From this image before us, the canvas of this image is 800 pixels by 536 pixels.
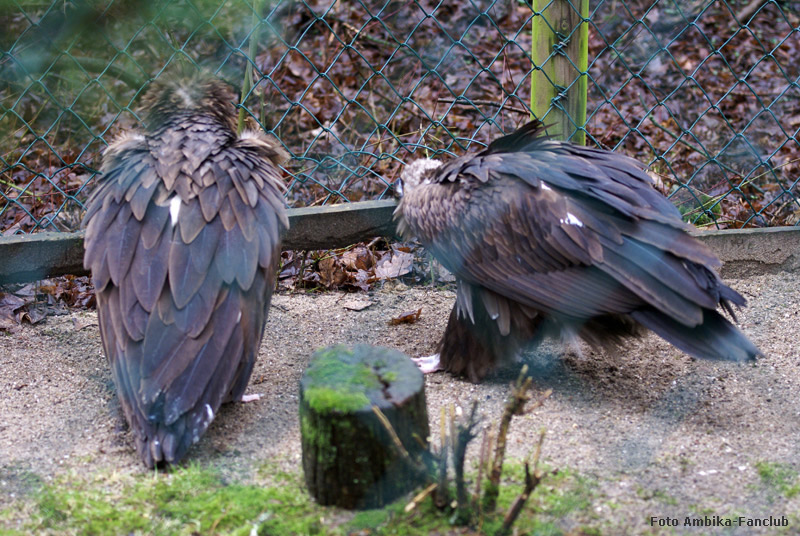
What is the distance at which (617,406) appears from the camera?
10.1ft

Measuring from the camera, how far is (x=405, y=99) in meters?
4.23

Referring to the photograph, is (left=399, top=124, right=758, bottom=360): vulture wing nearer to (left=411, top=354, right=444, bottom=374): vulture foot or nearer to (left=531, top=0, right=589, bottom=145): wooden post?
(left=411, top=354, right=444, bottom=374): vulture foot

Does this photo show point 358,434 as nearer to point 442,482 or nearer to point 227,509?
point 442,482

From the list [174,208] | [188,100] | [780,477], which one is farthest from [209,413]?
[780,477]

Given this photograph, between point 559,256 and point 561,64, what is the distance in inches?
52.8

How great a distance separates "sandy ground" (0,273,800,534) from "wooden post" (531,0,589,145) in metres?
1.02

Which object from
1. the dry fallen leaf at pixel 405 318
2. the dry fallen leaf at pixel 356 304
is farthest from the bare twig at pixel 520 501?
the dry fallen leaf at pixel 356 304

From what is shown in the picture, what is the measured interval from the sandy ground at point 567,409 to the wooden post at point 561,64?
102 cm

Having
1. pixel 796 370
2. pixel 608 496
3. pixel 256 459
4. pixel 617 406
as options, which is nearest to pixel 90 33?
pixel 256 459

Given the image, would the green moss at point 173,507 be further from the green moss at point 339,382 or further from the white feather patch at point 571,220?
the white feather patch at point 571,220

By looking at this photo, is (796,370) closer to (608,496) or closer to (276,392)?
(608,496)

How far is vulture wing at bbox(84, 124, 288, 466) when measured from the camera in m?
2.61

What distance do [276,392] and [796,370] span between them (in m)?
1.98

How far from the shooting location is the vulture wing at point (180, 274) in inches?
103
